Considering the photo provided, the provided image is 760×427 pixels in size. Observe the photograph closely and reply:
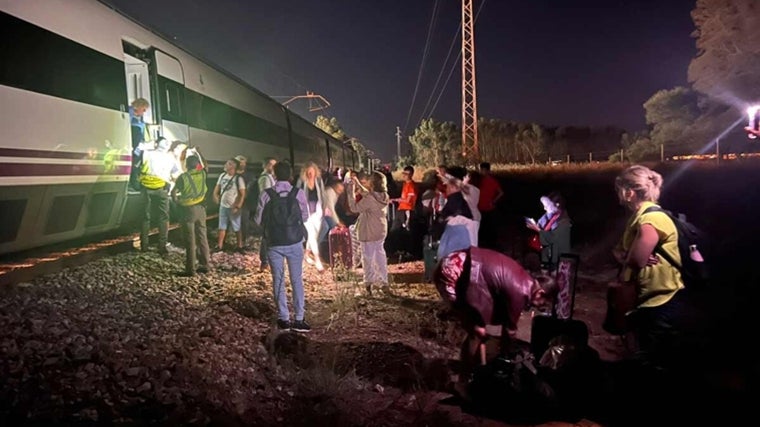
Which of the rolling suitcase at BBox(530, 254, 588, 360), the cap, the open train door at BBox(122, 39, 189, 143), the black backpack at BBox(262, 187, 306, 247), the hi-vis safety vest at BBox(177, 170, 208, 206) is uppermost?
the open train door at BBox(122, 39, 189, 143)

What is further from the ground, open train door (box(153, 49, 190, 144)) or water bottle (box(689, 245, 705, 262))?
open train door (box(153, 49, 190, 144))

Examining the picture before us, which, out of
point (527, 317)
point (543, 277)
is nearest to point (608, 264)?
point (527, 317)

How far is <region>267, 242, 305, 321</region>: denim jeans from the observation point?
6.41 meters

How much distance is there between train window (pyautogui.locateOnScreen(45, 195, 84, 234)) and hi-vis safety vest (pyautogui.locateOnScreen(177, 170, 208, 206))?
137 cm

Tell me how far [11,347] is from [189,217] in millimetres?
3615

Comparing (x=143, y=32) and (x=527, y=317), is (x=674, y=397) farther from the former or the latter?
(x=143, y=32)

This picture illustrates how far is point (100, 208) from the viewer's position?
8.97 meters

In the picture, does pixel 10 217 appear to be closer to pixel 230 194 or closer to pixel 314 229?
pixel 230 194

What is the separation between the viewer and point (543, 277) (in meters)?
4.70

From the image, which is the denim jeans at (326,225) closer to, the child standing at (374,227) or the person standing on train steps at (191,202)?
the child standing at (374,227)

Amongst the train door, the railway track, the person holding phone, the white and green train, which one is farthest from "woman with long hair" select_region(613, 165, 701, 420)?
the train door

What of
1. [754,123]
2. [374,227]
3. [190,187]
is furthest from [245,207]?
[754,123]

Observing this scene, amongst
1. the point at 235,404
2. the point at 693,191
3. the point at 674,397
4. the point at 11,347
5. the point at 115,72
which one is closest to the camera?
the point at 674,397

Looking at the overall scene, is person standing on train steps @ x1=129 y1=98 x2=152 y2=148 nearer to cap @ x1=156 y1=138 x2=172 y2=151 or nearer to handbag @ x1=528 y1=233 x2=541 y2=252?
cap @ x1=156 y1=138 x2=172 y2=151
